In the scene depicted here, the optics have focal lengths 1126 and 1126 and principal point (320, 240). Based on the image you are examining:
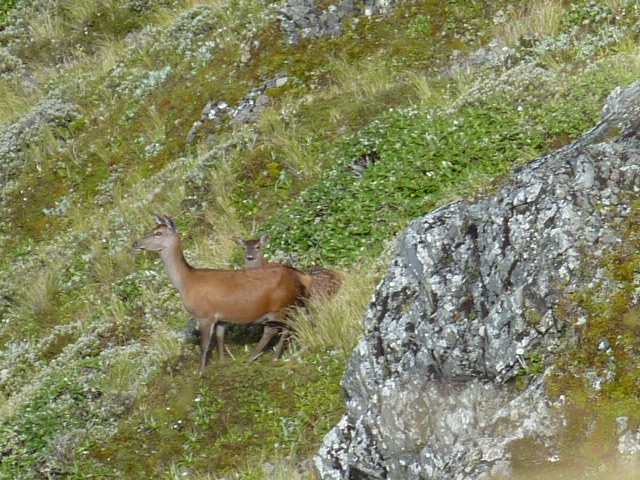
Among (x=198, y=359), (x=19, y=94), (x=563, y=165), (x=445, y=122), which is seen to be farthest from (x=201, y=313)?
(x=19, y=94)

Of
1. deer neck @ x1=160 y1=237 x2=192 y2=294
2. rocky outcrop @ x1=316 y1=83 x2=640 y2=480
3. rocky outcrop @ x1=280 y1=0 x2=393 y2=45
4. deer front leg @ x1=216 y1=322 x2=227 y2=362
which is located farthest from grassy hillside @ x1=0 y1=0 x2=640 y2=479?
rocky outcrop @ x1=316 y1=83 x2=640 y2=480

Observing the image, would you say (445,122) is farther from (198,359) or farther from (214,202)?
(198,359)

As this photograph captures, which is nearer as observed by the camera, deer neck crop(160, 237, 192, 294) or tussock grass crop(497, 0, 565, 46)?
deer neck crop(160, 237, 192, 294)

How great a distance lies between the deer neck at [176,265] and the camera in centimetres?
1165

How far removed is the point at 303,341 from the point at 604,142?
3861 millimetres

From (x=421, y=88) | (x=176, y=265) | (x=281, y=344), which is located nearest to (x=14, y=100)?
(x=421, y=88)

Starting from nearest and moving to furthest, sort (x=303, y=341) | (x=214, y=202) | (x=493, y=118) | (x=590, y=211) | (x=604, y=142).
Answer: (x=590, y=211) < (x=604, y=142) < (x=303, y=341) < (x=493, y=118) < (x=214, y=202)

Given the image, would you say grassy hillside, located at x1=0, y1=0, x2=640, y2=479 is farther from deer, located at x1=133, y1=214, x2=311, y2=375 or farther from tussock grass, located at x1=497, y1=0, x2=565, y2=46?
deer, located at x1=133, y1=214, x2=311, y2=375

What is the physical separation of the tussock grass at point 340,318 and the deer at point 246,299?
0.76 feet

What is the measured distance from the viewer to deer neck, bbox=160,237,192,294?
11.6 meters

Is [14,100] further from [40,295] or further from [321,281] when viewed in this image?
[321,281]

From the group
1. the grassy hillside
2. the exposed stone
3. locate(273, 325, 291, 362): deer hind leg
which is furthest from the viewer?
the exposed stone

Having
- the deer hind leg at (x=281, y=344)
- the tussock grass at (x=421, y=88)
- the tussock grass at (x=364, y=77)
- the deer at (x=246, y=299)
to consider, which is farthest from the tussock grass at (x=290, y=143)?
the deer hind leg at (x=281, y=344)

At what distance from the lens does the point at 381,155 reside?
13000 mm
